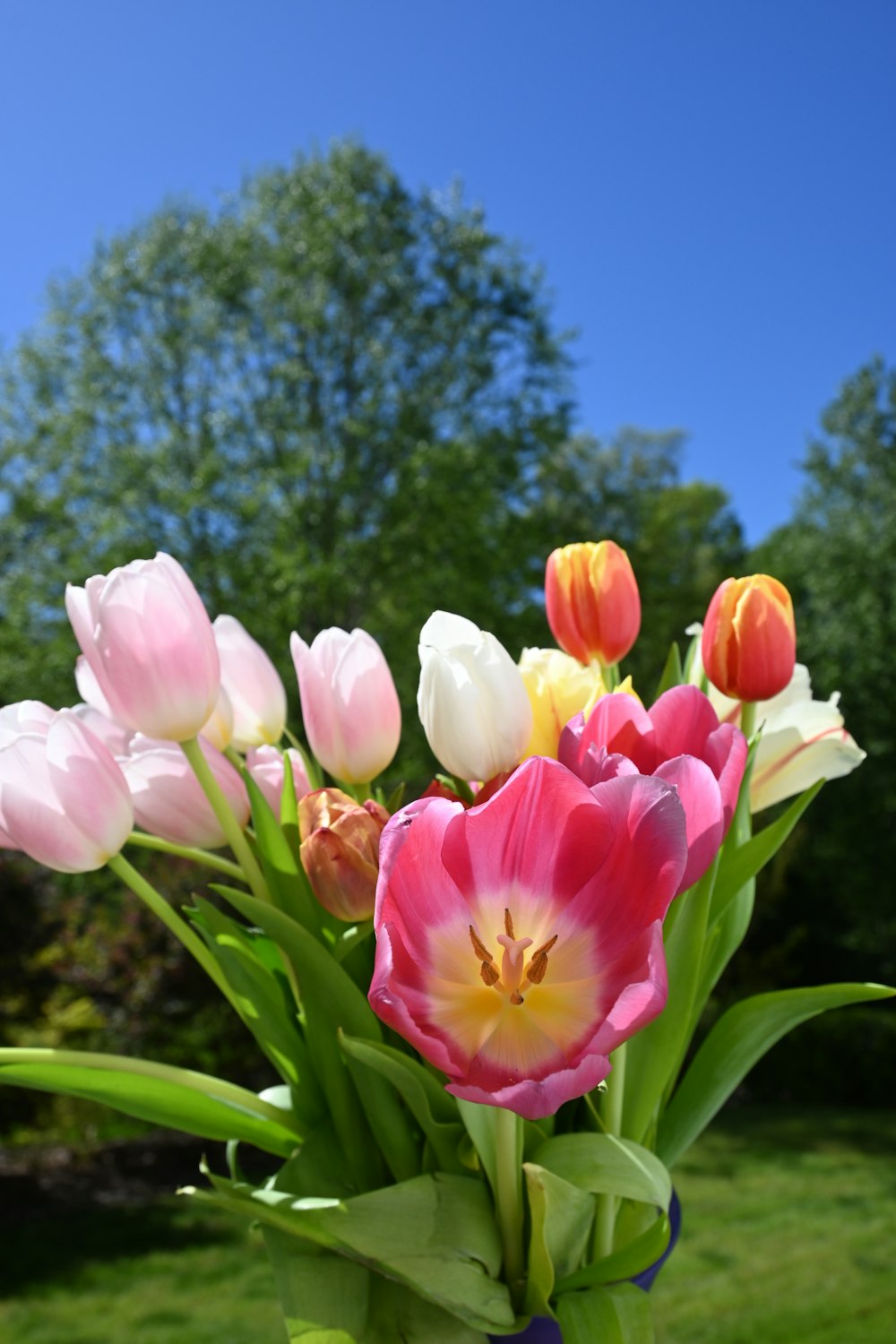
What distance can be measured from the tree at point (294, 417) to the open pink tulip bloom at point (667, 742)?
35.1ft

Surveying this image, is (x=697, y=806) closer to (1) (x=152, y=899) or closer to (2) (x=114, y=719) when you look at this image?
(1) (x=152, y=899)

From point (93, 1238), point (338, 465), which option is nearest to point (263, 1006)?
point (93, 1238)

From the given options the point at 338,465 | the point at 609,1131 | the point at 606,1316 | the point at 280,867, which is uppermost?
the point at 338,465

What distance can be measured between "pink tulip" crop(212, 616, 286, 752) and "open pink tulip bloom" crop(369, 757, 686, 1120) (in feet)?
1.40

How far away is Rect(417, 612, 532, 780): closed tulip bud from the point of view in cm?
76

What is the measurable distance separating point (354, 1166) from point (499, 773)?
339 millimetres

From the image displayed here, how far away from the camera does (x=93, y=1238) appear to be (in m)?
5.52

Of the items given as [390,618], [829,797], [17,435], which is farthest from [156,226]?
[829,797]

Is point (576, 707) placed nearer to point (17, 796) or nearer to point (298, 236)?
point (17, 796)

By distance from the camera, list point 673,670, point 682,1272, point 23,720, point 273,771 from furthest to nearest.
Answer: point 682,1272, point 673,670, point 273,771, point 23,720

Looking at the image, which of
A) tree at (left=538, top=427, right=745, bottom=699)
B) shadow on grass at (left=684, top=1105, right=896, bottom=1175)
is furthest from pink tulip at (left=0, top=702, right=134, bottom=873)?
tree at (left=538, top=427, right=745, bottom=699)

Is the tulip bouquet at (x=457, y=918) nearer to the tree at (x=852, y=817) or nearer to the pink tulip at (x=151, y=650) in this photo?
the pink tulip at (x=151, y=650)

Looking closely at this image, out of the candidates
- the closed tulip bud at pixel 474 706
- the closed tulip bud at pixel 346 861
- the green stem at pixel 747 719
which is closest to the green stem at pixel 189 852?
the closed tulip bud at pixel 346 861

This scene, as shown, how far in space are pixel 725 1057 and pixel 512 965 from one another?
0.39 metres
